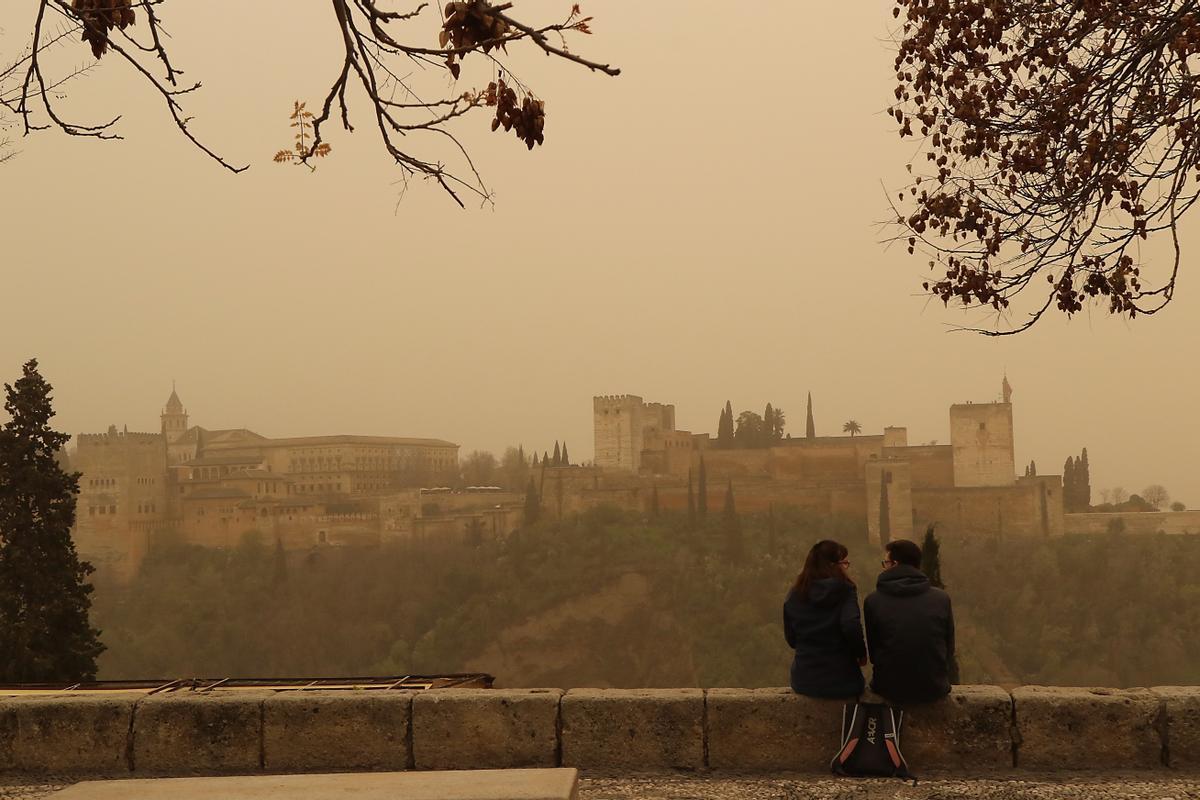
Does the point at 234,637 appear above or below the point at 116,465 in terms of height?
below

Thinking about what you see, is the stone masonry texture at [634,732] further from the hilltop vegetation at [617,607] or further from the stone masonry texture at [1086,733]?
the hilltop vegetation at [617,607]

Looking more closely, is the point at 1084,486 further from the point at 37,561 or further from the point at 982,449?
the point at 37,561


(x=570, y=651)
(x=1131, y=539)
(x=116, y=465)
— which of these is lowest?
(x=570, y=651)

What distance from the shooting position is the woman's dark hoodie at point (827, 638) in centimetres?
484

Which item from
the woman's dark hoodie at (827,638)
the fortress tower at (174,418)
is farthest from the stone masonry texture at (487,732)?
the fortress tower at (174,418)

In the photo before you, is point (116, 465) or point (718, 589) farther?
point (116, 465)

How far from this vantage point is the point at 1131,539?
54531 mm

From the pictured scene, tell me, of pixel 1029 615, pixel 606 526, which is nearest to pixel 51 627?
pixel 1029 615

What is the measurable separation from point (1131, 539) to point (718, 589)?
18.9m

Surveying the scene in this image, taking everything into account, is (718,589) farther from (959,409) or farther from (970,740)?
(970,740)

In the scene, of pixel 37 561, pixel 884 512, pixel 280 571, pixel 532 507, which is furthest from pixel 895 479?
pixel 37 561

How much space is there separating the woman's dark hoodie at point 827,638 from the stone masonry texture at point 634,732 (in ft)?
1.64

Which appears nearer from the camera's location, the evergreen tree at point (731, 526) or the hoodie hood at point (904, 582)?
the hoodie hood at point (904, 582)

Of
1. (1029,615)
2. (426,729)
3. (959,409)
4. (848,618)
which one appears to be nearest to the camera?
(848,618)
